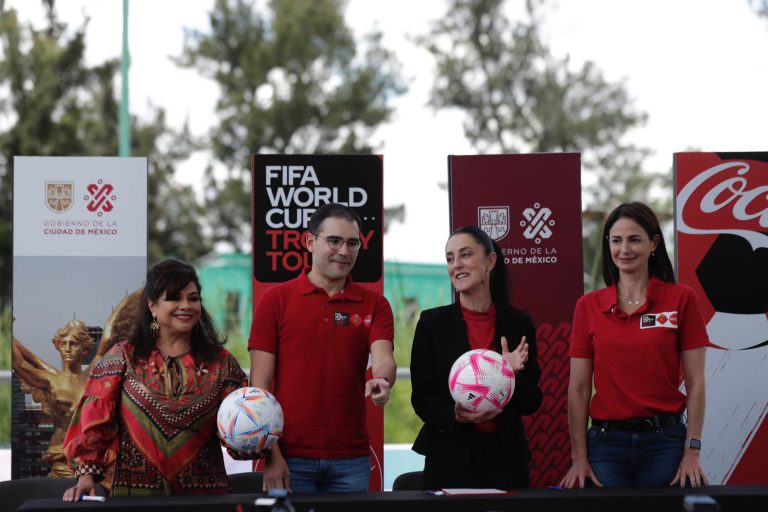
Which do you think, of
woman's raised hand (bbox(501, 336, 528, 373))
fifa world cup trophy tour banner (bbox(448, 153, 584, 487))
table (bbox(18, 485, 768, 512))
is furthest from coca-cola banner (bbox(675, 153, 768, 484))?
table (bbox(18, 485, 768, 512))

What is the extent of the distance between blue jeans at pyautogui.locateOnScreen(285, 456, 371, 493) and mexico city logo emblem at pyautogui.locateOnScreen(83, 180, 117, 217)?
2.27 m

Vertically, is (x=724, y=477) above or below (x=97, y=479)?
below

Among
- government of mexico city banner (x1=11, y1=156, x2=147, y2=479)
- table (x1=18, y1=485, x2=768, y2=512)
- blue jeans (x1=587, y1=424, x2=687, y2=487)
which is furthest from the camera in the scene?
government of mexico city banner (x1=11, y1=156, x2=147, y2=479)

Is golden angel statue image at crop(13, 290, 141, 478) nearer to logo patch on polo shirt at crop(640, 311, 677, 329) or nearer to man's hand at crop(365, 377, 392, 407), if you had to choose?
man's hand at crop(365, 377, 392, 407)

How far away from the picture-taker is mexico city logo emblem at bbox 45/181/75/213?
524 centimetres

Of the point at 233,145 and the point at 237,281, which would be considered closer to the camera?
the point at 237,281

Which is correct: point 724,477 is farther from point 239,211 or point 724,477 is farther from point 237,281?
point 239,211

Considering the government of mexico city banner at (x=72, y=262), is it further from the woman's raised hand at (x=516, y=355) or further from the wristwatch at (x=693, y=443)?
the wristwatch at (x=693, y=443)

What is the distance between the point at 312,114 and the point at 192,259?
11.3 feet

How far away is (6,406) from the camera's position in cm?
1005

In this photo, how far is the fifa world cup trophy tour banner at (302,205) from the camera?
5.09 meters

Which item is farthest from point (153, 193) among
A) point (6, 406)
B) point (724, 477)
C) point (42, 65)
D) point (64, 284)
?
point (724, 477)

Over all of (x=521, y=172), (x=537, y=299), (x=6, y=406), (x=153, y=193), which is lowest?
(x=6, y=406)

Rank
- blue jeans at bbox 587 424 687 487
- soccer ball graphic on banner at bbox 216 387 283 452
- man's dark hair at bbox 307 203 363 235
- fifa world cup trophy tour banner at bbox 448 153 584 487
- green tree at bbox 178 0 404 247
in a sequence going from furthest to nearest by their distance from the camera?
green tree at bbox 178 0 404 247 < fifa world cup trophy tour banner at bbox 448 153 584 487 < man's dark hair at bbox 307 203 363 235 < blue jeans at bbox 587 424 687 487 < soccer ball graphic on banner at bbox 216 387 283 452
